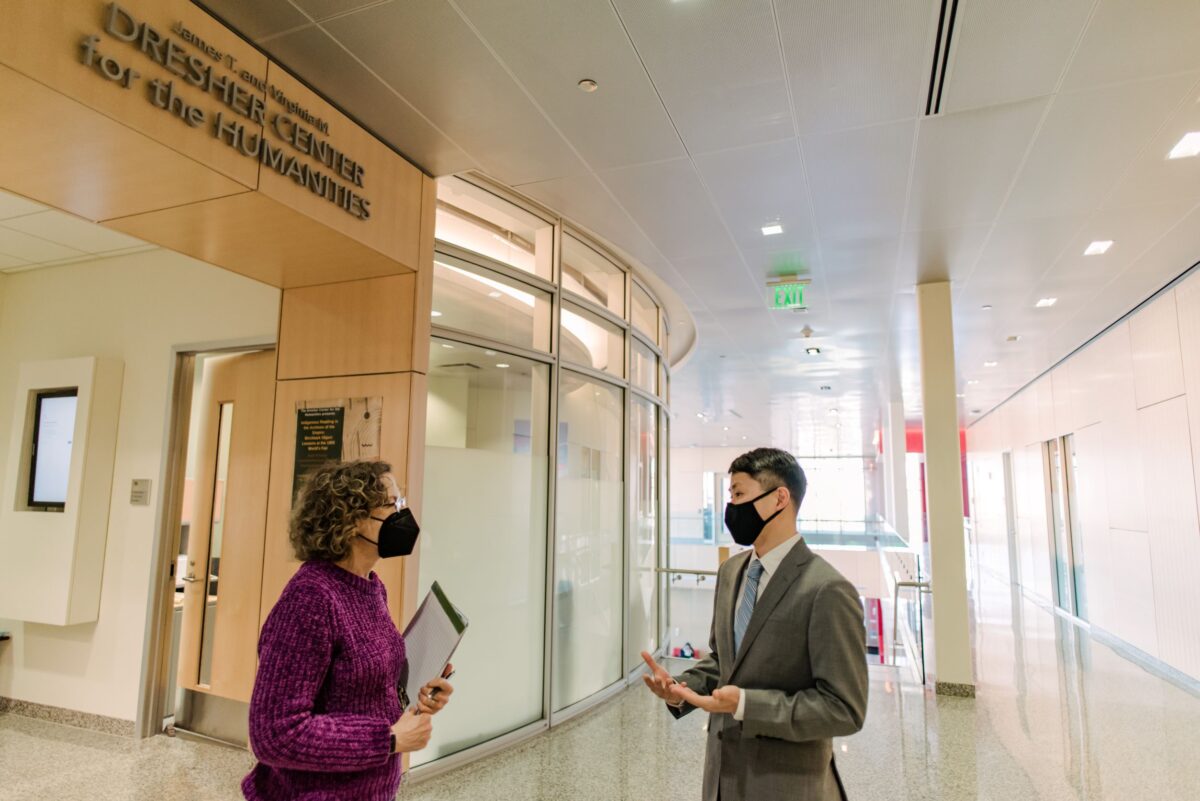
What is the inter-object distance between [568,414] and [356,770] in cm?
370

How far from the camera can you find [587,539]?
544 centimetres

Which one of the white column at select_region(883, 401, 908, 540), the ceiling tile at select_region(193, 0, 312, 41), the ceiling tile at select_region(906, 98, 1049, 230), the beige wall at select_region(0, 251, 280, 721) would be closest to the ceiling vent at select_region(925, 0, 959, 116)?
the ceiling tile at select_region(906, 98, 1049, 230)

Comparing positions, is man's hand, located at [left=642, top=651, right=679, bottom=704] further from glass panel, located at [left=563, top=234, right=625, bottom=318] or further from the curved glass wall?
glass panel, located at [left=563, top=234, right=625, bottom=318]

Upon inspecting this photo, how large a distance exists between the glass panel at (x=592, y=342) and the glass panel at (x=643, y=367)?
259 mm

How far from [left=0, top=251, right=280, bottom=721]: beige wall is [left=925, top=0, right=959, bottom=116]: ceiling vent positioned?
4.10m

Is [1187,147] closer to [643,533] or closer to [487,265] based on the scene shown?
[487,265]

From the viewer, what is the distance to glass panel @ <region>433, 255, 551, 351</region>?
13.9 ft

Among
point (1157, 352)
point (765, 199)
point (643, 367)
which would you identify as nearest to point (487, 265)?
point (765, 199)

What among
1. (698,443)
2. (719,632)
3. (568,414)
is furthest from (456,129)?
(698,443)

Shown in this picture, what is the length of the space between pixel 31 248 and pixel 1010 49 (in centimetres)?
639

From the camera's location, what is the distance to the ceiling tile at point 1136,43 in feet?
9.30

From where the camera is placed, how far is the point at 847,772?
418 cm

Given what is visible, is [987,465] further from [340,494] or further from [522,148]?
[340,494]

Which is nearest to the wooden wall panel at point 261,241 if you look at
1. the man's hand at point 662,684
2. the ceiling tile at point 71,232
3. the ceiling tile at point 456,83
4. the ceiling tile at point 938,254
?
the ceiling tile at point 456,83
